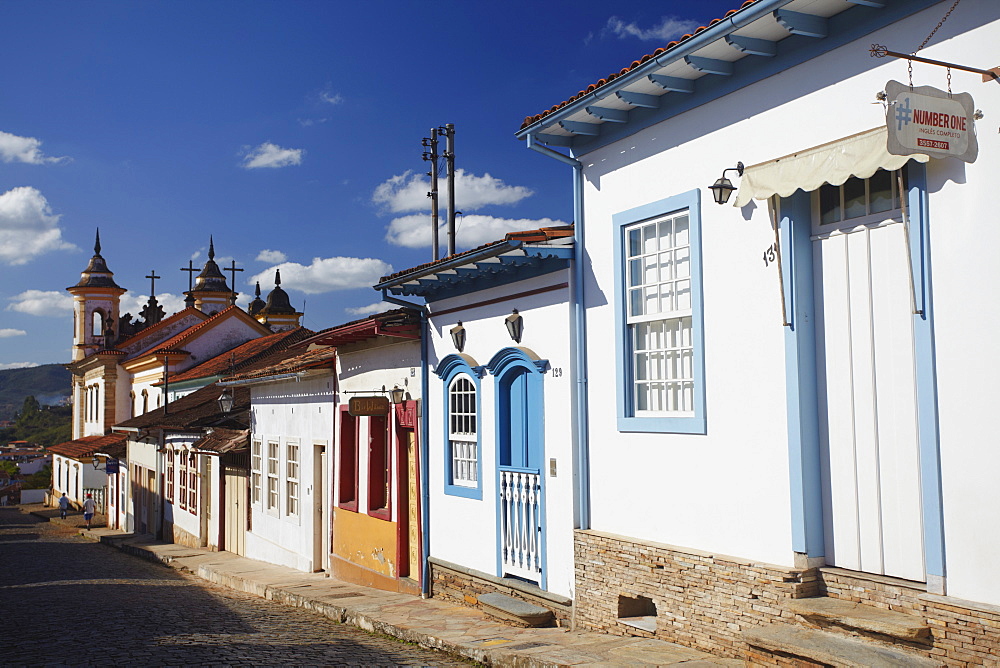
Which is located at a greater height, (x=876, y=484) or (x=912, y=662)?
(x=876, y=484)

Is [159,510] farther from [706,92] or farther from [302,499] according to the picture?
[706,92]

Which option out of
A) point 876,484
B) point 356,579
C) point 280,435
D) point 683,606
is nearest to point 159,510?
Result: point 280,435

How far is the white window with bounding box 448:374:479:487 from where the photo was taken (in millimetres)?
10898

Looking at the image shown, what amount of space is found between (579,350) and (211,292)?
44725 millimetres

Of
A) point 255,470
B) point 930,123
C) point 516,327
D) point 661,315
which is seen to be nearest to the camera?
point 930,123

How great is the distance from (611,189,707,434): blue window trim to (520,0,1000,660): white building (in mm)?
25

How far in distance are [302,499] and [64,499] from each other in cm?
2695

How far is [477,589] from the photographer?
10.6 meters

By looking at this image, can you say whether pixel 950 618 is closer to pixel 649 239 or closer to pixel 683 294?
pixel 683 294

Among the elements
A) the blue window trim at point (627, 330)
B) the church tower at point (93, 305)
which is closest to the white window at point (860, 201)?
the blue window trim at point (627, 330)

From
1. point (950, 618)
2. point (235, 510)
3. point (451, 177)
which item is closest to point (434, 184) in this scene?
point (451, 177)

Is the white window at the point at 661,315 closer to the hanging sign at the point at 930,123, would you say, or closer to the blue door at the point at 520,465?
the blue door at the point at 520,465

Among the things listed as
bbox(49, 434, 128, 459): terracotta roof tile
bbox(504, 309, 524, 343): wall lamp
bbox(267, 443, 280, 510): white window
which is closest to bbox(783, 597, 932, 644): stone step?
bbox(504, 309, 524, 343): wall lamp

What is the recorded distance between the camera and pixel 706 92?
7453mm
